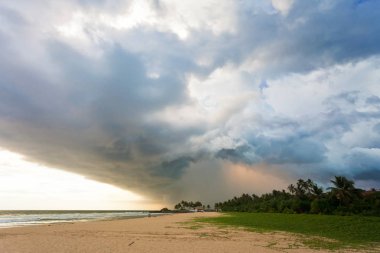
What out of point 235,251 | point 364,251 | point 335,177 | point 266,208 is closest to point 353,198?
point 335,177

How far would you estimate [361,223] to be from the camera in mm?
44312

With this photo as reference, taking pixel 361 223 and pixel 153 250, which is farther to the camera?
pixel 361 223

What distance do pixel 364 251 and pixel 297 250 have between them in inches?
182

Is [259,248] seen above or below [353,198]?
below

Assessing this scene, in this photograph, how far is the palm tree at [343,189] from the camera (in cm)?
8600

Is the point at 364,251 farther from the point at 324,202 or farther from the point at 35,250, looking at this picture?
the point at 324,202

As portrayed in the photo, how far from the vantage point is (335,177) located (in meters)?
91.0

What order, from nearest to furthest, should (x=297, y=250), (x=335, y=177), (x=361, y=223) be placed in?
1. (x=297, y=250)
2. (x=361, y=223)
3. (x=335, y=177)

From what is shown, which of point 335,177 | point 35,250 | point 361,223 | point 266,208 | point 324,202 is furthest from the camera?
point 266,208

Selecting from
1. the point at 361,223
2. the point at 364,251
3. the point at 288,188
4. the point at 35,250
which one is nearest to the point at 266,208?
the point at 288,188

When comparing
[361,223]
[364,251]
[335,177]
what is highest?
[335,177]

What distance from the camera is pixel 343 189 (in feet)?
287

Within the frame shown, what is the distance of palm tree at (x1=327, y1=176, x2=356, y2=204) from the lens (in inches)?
3386

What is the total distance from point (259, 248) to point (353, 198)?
2801 inches
